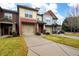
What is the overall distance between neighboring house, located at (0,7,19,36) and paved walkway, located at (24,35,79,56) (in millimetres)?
523

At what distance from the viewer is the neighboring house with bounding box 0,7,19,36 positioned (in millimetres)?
3771

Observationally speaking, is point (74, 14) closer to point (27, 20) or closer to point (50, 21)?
point (50, 21)

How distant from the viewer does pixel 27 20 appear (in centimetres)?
416

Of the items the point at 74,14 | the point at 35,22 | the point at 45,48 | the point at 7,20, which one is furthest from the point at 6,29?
the point at 74,14

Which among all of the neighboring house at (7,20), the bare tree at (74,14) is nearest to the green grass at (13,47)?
the neighboring house at (7,20)

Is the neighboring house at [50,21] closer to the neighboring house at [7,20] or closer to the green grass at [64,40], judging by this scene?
the green grass at [64,40]

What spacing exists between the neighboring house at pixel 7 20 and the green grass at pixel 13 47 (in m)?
0.26

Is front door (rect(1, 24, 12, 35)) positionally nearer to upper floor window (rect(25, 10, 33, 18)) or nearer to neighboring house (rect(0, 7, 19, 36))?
neighboring house (rect(0, 7, 19, 36))

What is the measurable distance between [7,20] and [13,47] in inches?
42.2

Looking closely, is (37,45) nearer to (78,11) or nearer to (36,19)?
(36,19)

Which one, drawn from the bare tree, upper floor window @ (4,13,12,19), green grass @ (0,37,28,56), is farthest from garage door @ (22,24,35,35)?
the bare tree

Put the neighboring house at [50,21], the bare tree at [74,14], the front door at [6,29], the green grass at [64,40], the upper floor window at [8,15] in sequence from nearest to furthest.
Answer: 1. the green grass at [64,40]
2. the bare tree at [74,14]
3. the front door at [6,29]
4. the neighboring house at [50,21]
5. the upper floor window at [8,15]

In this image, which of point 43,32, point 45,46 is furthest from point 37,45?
point 43,32

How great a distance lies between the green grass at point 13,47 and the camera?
10.4ft
